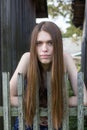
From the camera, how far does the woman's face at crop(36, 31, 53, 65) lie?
271 centimetres

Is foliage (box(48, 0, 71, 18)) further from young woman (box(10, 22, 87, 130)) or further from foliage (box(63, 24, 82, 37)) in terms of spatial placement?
young woman (box(10, 22, 87, 130))

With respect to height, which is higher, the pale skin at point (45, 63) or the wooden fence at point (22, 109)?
the pale skin at point (45, 63)

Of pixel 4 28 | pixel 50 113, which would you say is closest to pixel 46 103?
pixel 50 113

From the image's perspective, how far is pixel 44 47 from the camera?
8.84 feet

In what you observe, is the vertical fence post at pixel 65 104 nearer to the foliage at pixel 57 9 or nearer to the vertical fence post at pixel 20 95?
the vertical fence post at pixel 20 95

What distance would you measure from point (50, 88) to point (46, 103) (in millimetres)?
251

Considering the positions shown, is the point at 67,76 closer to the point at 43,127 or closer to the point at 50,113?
the point at 50,113

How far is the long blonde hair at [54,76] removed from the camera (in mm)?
2680

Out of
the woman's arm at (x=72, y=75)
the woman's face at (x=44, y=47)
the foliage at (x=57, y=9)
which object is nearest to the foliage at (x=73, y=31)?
the foliage at (x=57, y=9)

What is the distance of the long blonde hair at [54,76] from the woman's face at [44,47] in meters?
0.03

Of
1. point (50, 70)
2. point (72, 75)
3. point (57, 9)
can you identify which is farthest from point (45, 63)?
point (57, 9)

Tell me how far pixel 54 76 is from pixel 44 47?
0.84 feet

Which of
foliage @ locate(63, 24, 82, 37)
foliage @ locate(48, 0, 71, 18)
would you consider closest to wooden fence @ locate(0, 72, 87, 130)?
foliage @ locate(48, 0, 71, 18)

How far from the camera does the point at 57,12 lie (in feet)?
84.0
